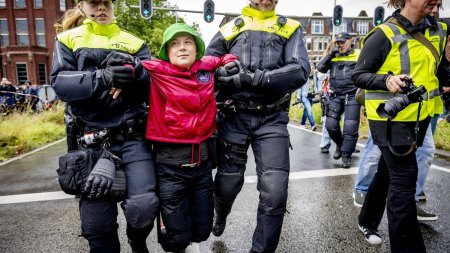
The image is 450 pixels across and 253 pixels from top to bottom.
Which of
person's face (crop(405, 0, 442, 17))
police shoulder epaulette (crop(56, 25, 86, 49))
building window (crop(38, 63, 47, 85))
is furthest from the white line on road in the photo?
building window (crop(38, 63, 47, 85))

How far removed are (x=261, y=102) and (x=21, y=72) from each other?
1550 inches

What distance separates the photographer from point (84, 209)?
6.81ft

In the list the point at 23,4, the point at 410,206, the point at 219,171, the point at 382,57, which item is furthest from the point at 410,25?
the point at 23,4

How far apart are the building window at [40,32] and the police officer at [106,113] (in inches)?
1549

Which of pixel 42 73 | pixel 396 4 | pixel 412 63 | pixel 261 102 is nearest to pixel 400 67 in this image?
pixel 412 63

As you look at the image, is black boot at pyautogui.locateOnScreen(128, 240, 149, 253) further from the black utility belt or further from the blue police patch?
the blue police patch

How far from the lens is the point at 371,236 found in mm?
2838

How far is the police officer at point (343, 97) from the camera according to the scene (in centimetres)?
536

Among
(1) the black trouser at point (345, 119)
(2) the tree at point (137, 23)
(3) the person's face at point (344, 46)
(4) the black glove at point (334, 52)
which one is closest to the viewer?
(1) the black trouser at point (345, 119)

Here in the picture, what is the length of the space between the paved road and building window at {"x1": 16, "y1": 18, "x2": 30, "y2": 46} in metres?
36.3

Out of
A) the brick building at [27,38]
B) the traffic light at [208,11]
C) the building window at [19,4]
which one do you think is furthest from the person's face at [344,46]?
the building window at [19,4]

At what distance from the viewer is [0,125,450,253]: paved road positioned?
288cm

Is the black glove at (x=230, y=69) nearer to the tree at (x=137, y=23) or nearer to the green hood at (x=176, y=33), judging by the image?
the green hood at (x=176, y=33)

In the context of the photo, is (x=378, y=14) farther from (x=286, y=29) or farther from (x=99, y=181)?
(x=99, y=181)
